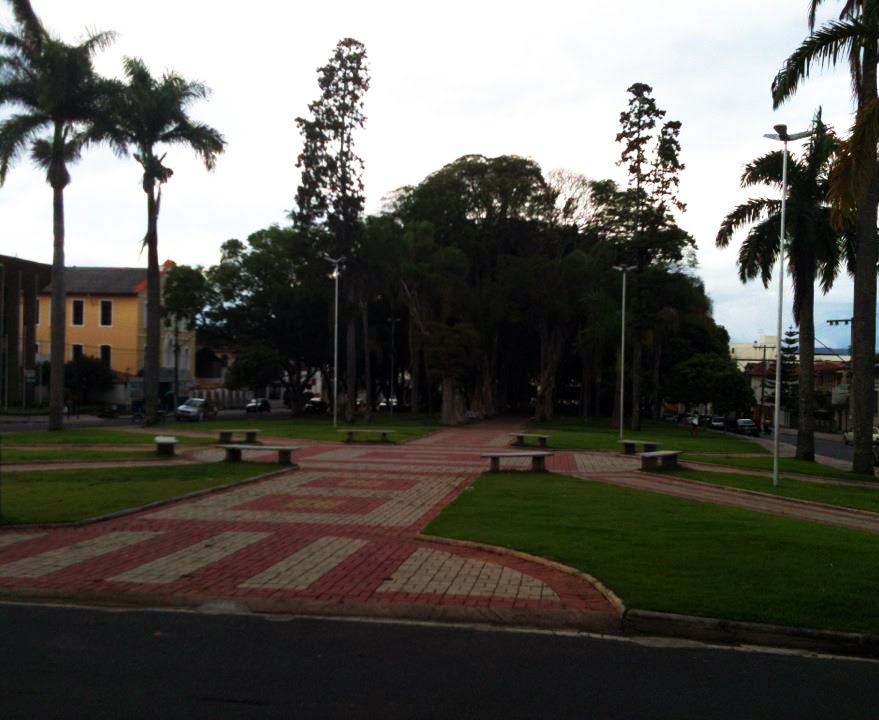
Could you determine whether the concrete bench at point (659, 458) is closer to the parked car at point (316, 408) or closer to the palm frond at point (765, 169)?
the palm frond at point (765, 169)

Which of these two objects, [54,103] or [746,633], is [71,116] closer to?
[54,103]

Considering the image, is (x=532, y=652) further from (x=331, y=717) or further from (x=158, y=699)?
(x=158, y=699)

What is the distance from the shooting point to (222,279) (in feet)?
190

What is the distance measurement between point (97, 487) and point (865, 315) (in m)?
21.3

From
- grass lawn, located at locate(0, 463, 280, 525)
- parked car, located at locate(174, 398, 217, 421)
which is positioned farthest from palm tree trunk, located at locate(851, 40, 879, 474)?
parked car, located at locate(174, 398, 217, 421)

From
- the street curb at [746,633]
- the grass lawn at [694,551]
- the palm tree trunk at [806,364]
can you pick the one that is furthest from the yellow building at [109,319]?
the street curb at [746,633]

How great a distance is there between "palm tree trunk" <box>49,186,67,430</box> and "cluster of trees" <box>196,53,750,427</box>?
52.5ft

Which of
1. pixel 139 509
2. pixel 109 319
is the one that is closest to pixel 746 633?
pixel 139 509

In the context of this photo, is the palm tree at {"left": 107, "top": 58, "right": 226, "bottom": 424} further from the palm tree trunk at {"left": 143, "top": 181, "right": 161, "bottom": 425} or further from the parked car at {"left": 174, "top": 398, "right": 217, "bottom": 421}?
the parked car at {"left": 174, "top": 398, "right": 217, "bottom": 421}

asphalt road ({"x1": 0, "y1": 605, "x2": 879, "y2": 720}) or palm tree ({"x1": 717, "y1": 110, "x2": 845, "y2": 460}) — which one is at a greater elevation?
palm tree ({"x1": 717, "y1": 110, "x2": 845, "y2": 460})

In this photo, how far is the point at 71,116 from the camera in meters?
33.5

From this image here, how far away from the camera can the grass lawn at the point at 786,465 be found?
84.8 ft

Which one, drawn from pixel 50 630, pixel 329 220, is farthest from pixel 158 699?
pixel 329 220

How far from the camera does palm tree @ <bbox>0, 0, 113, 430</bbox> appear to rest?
32094mm
